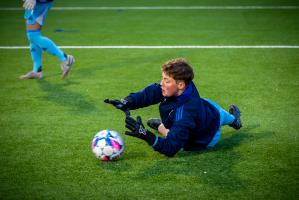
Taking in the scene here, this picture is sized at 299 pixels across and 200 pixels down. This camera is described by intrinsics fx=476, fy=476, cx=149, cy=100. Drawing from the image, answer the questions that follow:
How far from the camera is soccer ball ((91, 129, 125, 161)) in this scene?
4.54 meters

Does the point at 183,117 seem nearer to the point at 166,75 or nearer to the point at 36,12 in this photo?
the point at 166,75

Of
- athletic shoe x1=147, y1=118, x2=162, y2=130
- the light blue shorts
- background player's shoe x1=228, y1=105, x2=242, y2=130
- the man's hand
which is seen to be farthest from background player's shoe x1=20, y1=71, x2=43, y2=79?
background player's shoe x1=228, y1=105, x2=242, y2=130

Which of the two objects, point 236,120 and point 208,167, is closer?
point 208,167

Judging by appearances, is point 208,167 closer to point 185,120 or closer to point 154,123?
point 185,120

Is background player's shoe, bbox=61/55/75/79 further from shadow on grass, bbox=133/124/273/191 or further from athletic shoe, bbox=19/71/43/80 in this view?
shadow on grass, bbox=133/124/273/191

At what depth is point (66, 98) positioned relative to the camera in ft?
21.9

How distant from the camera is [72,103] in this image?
6.45 m

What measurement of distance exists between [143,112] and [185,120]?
1686 millimetres

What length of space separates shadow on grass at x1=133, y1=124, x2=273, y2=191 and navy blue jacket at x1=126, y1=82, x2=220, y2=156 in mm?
134

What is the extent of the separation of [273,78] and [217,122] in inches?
110

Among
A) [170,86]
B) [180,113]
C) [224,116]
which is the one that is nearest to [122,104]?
[170,86]

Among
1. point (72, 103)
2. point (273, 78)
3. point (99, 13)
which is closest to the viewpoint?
point (72, 103)

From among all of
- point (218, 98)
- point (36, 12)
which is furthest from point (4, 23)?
point (218, 98)

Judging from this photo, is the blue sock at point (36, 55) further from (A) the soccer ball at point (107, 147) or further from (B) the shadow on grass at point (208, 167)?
(B) the shadow on grass at point (208, 167)
